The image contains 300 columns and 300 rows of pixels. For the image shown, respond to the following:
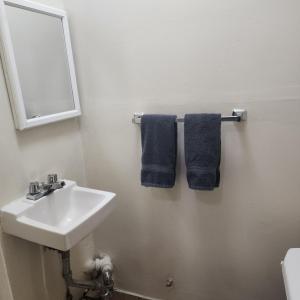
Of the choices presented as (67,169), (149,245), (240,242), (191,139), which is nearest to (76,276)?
(149,245)

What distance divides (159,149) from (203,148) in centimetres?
24

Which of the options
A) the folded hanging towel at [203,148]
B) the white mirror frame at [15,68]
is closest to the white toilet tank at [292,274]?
the folded hanging towel at [203,148]

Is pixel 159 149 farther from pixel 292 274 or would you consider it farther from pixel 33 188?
pixel 292 274

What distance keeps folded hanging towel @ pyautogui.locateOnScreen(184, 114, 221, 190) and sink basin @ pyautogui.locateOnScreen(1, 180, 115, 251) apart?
0.46 metres

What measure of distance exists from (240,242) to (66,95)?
4.35 ft

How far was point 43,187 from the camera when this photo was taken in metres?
1.39

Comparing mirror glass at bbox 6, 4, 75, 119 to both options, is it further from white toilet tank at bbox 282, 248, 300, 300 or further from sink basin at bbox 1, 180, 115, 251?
white toilet tank at bbox 282, 248, 300, 300

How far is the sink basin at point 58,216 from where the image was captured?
3.72 ft

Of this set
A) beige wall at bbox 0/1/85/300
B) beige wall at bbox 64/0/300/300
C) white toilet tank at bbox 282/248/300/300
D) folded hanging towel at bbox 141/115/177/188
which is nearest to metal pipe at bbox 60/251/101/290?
beige wall at bbox 0/1/85/300

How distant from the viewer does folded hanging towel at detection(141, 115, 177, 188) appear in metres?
1.42

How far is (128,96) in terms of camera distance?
1542 mm

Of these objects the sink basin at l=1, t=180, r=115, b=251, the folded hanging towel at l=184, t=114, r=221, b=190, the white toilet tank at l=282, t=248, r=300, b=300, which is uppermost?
the folded hanging towel at l=184, t=114, r=221, b=190

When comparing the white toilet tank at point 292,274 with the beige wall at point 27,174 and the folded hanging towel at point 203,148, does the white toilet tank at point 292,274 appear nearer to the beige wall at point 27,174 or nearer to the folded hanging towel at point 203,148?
the folded hanging towel at point 203,148

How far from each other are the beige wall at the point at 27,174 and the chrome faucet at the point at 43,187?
5cm
